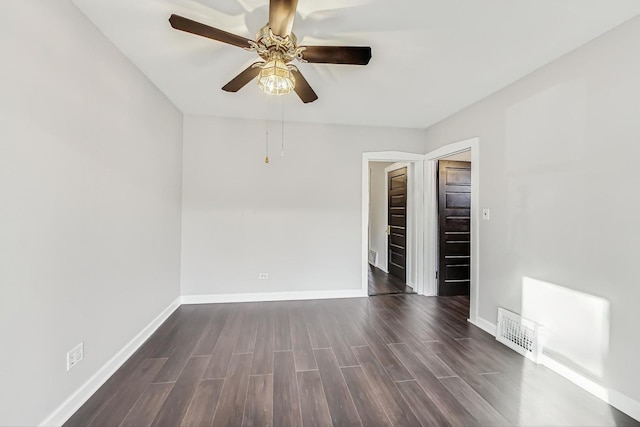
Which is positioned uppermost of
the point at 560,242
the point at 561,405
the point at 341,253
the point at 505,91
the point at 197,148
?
the point at 505,91

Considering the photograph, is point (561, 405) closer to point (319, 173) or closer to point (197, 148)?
point (319, 173)

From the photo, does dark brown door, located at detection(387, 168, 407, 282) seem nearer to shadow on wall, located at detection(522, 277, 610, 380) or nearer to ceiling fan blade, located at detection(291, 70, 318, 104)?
shadow on wall, located at detection(522, 277, 610, 380)

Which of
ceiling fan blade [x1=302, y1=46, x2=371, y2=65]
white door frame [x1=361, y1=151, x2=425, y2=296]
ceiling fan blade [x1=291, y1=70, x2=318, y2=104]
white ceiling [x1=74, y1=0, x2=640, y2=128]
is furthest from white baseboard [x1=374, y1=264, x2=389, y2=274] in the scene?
ceiling fan blade [x1=302, y1=46, x2=371, y2=65]

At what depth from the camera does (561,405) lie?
6.08 ft

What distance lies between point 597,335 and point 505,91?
7.66ft

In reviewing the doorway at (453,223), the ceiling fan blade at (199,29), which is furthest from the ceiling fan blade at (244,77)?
the doorway at (453,223)

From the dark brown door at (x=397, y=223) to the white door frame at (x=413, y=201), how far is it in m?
0.46

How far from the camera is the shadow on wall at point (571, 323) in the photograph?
6.40 ft

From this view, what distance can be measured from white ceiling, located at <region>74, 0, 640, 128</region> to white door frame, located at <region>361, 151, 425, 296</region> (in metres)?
1.11

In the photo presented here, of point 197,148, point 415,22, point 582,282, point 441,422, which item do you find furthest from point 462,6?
point 197,148

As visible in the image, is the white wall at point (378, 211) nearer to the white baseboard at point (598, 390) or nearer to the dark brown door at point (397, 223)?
the dark brown door at point (397, 223)

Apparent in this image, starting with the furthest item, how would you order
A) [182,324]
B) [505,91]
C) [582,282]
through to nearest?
[182,324], [505,91], [582,282]

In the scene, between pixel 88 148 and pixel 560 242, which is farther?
pixel 560 242

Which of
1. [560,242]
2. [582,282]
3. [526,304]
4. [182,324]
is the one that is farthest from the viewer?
[182,324]
